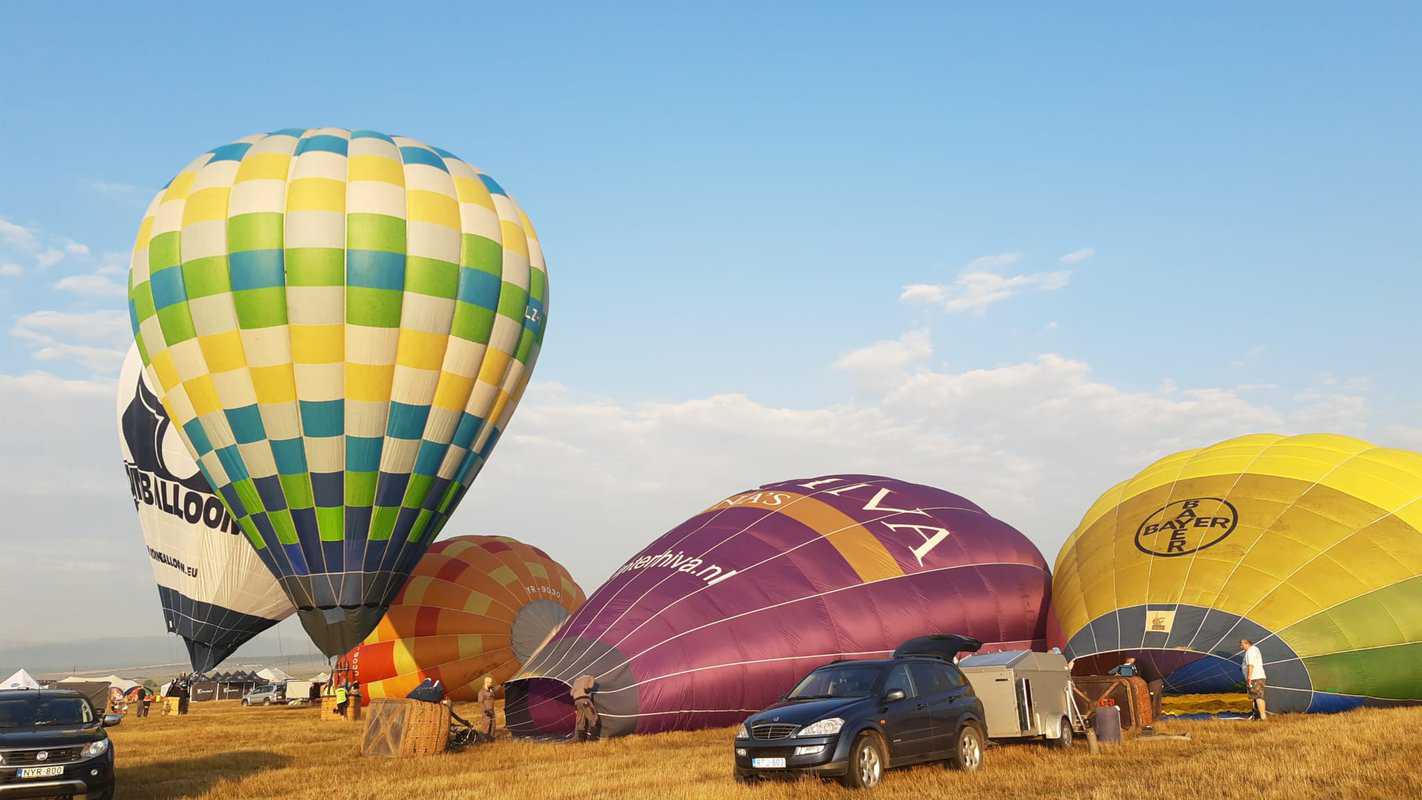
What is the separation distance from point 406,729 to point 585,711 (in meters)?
2.54

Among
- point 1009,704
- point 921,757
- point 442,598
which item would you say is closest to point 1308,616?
point 1009,704

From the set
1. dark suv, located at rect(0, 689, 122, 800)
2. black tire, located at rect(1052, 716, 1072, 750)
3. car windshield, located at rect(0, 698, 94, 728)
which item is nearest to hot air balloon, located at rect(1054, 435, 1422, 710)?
black tire, located at rect(1052, 716, 1072, 750)

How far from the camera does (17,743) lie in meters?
10.9

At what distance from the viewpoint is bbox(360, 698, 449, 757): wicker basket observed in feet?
52.1

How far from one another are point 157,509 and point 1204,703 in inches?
1078

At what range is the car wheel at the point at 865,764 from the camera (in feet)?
35.1

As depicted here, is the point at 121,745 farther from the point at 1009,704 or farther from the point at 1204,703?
the point at 1204,703

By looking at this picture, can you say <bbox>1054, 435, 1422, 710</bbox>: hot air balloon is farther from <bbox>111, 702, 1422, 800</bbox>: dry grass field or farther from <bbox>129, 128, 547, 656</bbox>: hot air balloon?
<bbox>129, 128, 547, 656</bbox>: hot air balloon

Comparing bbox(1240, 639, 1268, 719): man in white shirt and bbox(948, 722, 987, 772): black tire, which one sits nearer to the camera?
bbox(948, 722, 987, 772): black tire

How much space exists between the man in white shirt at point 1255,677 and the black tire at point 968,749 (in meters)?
4.95

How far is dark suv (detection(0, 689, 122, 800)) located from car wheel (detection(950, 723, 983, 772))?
28.3 feet

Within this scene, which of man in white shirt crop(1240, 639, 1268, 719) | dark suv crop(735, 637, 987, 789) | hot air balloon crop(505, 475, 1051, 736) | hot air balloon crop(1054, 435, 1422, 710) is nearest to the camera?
dark suv crop(735, 637, 987, 789)

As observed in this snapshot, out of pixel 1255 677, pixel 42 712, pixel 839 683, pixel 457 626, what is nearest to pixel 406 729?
pixel 42 712

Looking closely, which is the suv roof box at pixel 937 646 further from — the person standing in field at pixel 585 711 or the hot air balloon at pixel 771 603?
the person standing in field at pixel 585 711
